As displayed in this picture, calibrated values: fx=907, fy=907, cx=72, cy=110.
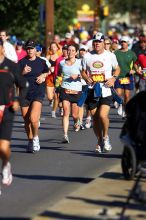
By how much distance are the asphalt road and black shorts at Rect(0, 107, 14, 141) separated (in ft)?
2.52

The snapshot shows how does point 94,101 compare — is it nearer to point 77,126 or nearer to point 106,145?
point 106,145

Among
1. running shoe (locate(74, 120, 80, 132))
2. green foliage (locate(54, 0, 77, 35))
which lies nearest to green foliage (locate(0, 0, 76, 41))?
green foliage (locate(54, 0, 77, 35))

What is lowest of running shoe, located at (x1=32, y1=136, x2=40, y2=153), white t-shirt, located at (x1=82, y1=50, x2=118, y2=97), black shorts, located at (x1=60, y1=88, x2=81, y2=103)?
running shoe, located at (x1=32, y1=136, x2=40, y2=153)

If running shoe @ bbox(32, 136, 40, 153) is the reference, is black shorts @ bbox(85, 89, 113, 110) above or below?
above

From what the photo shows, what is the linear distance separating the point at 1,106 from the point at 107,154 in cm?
461

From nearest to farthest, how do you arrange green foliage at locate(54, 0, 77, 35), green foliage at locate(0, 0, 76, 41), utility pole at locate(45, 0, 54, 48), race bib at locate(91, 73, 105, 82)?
race bib at locate(91, 73, 105, 82) → utility pole at locate(45, 0, 54, 48) → green foliage at locate(0, 0, 76, 41) → green foliage at locate(54, 0, 77, 35)

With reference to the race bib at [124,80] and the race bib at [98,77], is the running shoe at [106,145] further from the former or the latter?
the race bib at [124,80]

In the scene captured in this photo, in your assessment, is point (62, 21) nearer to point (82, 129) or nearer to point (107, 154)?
point (82, 129)

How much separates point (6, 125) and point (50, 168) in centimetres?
294

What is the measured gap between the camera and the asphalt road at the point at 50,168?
412 inches

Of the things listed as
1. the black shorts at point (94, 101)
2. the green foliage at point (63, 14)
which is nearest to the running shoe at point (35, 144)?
the black shorts at point (94, 101)

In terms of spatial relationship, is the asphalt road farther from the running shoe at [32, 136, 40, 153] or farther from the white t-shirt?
the white t-shirt

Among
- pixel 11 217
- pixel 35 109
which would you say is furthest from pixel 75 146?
pixel 11 217

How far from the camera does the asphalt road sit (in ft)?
34.3
